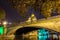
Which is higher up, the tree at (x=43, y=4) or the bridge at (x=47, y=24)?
the bridge at (x=47, y=24)

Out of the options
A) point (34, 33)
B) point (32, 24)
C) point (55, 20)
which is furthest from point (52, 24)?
point (34, 33)

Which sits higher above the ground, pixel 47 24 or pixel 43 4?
pixel 47 24

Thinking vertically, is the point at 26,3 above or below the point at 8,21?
below

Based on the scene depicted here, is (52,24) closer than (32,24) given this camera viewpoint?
Yes

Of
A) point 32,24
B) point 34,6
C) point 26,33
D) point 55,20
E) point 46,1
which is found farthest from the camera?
point 26,33

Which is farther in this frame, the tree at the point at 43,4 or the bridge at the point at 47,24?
the bridge at the point at 47,24

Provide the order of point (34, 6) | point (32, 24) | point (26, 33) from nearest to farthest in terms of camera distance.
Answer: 1. point (34, 6)
2. point (32, 24)
3. point (26, 33)

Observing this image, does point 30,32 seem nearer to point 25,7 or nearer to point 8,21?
point 8,21

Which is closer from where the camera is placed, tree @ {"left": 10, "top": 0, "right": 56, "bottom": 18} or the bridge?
tree @ {"left": 10, "top": 0, "right": 56, "bottom": 18}

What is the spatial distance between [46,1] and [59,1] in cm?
22

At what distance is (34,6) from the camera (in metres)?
2.80

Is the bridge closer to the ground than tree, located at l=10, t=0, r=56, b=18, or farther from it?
farther from it

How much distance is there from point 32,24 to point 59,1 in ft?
15.1

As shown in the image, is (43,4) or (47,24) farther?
(47,24)
